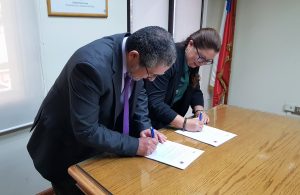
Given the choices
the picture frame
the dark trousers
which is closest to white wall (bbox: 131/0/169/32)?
the picture frame

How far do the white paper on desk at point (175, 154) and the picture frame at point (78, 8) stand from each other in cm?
123

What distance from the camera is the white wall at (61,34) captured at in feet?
5.96

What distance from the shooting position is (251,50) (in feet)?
10.2

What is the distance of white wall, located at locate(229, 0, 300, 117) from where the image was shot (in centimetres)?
279

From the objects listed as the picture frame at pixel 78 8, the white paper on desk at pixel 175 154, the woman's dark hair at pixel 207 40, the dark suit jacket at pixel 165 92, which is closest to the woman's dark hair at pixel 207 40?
the woman's dark hair at pixel 207 40

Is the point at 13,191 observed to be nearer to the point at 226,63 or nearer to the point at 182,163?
the point at 182,163

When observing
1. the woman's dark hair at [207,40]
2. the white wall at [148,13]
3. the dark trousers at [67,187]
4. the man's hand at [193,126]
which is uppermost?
the white wall at [148,13]

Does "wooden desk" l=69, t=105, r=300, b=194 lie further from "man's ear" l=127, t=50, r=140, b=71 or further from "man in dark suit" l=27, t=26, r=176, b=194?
"man's ear" l=127, t=50, r=140, b=71

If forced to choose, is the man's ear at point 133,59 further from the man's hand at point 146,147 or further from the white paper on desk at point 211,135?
the white paper on desk at point 211,135

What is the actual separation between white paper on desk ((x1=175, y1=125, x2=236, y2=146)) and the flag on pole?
72.2 inches

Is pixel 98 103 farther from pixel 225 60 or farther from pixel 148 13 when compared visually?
pixel 225 60

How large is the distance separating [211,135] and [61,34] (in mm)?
1286

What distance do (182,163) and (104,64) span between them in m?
0.53

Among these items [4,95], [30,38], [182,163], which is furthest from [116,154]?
[30,38]
